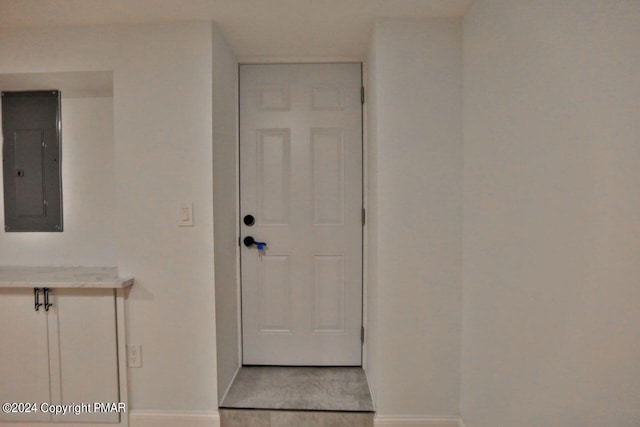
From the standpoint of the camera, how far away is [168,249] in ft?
6.43

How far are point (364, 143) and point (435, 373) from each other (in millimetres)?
1458

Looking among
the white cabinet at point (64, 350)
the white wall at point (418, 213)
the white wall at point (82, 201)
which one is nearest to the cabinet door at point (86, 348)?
the white cabinet at point (64, 350)

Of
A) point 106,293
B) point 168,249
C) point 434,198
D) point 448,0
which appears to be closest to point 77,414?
point 106,293

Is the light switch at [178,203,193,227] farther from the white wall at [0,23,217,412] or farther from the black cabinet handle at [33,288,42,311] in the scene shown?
the black cabinet handle at [33,288,42,311]

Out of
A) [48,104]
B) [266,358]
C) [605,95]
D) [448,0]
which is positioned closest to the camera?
[605,95]

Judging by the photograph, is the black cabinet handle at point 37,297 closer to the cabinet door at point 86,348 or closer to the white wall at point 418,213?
the cabinet door at point 86,348

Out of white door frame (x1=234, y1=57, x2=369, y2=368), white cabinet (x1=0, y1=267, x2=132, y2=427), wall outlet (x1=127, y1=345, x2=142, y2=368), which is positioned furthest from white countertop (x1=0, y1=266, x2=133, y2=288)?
white door frame (x1=234, y1=57, x2=369, y2=368)

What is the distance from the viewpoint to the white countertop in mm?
1857

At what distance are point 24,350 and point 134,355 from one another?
0.59 meters

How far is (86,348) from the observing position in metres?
1.93

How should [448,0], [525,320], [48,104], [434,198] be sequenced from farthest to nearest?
[48,104] → [434,198] → [448,0] → [525,320]

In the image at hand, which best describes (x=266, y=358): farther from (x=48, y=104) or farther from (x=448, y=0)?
(x=448, y=0)

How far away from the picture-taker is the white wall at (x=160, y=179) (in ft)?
6.34

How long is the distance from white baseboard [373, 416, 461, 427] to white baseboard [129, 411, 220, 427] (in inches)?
37.7
